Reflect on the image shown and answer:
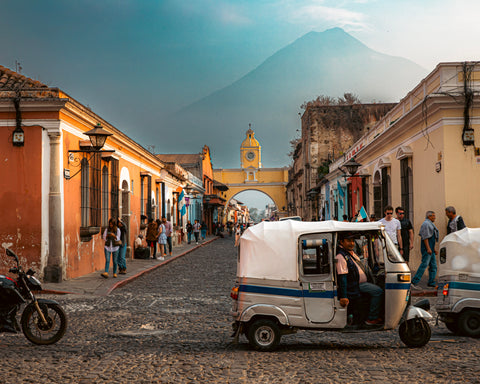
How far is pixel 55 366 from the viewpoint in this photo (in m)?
5.40

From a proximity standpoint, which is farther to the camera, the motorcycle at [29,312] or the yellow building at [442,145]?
the yellow building at [442,145]

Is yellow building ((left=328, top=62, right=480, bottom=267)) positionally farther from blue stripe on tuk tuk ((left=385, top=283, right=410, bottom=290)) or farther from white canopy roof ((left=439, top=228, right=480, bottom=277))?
blue stripe on tuk tuk ((left=385, top=283, right=410, bottom=290))

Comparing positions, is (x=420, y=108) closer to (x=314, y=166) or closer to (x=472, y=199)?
(x=472, y=199)

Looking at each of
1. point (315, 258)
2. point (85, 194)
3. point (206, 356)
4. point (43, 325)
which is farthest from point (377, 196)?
point (43, 325)

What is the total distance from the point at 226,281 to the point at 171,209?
18.4 metres

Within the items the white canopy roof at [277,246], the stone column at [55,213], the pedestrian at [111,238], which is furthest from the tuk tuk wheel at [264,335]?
the pedestrian at [111,238]

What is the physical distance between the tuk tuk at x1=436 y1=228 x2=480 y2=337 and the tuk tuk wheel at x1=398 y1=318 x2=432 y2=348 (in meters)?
0.94

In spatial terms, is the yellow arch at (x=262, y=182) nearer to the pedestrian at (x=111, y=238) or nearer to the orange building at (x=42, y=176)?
the pedestrian at (x=111, y=238)

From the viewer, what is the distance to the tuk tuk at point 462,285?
6.70m

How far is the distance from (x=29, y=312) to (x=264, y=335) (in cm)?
265

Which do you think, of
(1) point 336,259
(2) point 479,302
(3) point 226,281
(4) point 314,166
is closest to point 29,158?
(3) point 226,281

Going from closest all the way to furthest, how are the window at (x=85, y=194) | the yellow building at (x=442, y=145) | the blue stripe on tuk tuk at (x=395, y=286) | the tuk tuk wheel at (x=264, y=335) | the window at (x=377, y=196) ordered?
the tuk tuk wheel at (x=264, y=335)
the blue stripe on tuk tuk at (x=395, y=286)
the yellow building at (x=442, y=145)
the window at (x=85, y=194)
the window at (x=377, y=196)

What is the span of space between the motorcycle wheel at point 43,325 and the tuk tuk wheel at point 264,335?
85.6 inches

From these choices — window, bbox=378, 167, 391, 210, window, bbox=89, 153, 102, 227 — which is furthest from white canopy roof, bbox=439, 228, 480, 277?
window, bbox=378, 167, 391, 210
